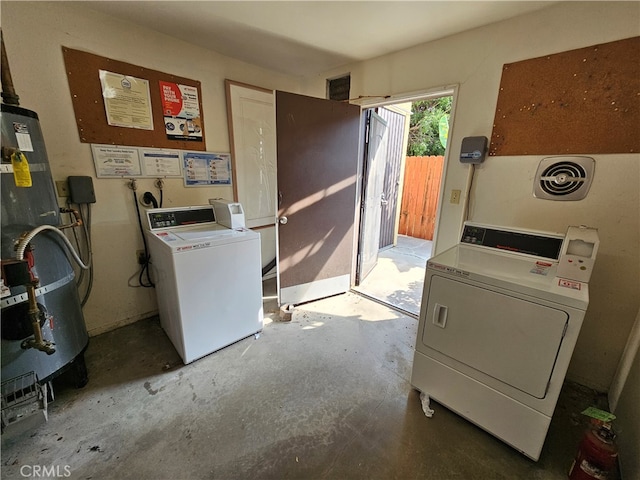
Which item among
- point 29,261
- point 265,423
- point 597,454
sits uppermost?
point 29,261

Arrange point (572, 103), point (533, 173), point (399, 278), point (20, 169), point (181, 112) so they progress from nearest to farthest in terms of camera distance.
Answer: point (20, 169)
point (572, 103)
point (533, 173)
point (181, 112)
point (399, 278)

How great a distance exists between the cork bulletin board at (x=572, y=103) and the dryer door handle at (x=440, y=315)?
1258mm

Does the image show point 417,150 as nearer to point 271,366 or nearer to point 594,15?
point 594,15

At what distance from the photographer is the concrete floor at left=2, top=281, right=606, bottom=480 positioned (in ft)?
4.21

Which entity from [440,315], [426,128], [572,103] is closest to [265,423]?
[440,315]

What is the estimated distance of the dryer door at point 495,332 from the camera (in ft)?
3.91

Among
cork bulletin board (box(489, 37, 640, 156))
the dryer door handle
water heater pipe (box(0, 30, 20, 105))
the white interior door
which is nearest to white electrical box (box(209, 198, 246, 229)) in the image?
the white interior door

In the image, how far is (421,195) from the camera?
5.37 m

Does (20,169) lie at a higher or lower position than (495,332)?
higher

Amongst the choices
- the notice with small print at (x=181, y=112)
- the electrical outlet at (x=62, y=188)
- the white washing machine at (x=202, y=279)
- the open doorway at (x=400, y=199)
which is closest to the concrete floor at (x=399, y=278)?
the open doorway at (x=400, y=199)

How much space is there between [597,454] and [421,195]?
15.4 feet

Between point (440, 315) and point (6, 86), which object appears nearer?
point (6, 86)

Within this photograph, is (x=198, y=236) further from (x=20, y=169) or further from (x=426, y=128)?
(x=426, y=128)

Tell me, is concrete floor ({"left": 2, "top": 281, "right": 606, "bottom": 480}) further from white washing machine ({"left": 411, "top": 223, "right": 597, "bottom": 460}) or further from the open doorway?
the open doorway
